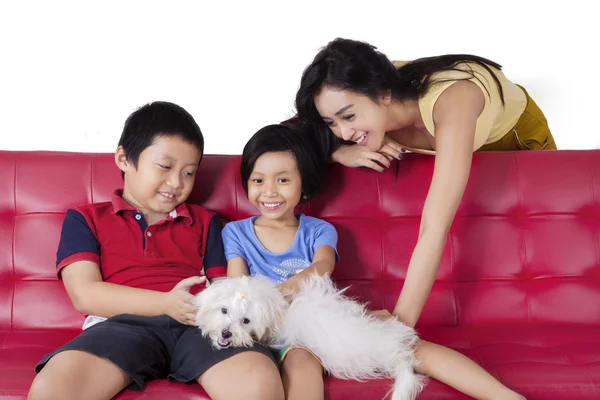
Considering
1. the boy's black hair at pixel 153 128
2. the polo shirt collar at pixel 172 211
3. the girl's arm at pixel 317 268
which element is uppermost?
the boy's black hair at pixel 153 128

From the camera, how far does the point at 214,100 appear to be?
3.42 m

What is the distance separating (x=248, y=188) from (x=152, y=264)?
39 centimetres

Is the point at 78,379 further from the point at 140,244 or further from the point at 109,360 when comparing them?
the point at 140,244

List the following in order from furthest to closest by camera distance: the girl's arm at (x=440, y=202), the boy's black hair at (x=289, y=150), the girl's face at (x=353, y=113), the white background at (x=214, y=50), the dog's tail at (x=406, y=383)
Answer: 1. the white background at (x=214, y=50)
2. the boy's black hair at (x=289, y=150)
3. the girl's face at (x=353, y=113)
4. the girl's arm at (x=440, y=202)
5. the dog's tail at (x=406, y=383)

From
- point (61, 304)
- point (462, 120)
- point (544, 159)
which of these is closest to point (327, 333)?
point (462, 120)

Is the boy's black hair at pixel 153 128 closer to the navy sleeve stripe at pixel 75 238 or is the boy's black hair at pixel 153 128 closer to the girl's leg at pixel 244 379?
the navy sleeve stripe at pixel 75 238

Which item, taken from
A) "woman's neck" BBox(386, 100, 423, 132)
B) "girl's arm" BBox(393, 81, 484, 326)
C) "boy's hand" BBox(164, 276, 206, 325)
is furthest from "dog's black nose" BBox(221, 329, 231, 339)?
"woman's neck" BBox(386, 100, 423, 132)

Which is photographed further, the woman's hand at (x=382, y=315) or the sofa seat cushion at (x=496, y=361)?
the woman's hand at (x=382, y=315)

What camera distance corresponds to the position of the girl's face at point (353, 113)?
7.57 ft

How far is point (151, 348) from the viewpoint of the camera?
6.63 feet

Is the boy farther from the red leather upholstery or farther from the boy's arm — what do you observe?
the red leather upholstery

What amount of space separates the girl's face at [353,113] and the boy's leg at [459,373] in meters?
0.67

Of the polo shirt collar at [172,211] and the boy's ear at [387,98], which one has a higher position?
the boy's ear at [387,98]

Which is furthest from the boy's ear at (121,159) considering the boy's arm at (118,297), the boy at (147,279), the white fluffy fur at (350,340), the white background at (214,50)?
the white background at (214,50)
